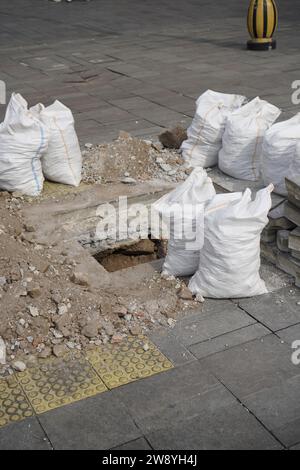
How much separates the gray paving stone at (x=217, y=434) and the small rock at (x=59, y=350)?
1.04 metres

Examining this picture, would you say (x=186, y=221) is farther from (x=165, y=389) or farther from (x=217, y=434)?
(x=217, y=434)

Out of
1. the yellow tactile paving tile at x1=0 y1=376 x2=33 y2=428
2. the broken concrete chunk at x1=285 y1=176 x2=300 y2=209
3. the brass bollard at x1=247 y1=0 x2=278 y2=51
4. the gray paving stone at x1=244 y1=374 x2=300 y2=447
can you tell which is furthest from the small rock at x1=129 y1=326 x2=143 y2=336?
the brass bollard at x1=247 y1=0 x2=278 y2=51

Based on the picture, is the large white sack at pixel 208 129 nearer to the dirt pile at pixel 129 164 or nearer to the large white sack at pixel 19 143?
the dirt pile at pixel 129 164

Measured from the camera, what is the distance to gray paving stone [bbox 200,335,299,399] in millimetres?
4172

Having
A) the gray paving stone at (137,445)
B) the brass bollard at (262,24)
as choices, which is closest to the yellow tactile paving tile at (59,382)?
the gray paving stone at (137,445)

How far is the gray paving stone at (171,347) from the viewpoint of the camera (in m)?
4.44

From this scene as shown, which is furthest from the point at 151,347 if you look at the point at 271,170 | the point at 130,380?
the point at 271,170

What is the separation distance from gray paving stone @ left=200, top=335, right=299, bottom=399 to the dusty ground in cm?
57

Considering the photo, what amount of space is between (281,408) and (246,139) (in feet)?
11.5

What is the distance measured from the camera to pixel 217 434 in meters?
3.77

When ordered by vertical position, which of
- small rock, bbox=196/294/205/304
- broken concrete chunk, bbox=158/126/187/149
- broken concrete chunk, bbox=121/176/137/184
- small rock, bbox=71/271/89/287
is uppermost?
broken concrete chunk, bbox=158/126/187/149

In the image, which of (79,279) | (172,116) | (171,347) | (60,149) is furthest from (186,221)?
(172,116)

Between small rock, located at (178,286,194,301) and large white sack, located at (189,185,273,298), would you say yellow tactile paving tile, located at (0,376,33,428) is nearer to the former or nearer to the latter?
small rock, located at (178,286,194,301)
